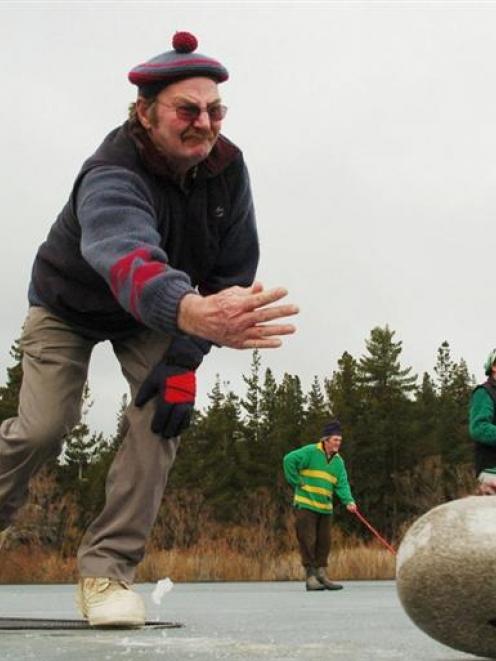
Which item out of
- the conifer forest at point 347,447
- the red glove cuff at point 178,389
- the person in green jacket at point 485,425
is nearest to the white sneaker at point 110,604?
the red glove cuff at point 178,389

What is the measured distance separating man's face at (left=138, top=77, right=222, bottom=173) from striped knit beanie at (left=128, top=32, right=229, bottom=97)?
2 centimetres

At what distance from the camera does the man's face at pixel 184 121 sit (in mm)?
4008

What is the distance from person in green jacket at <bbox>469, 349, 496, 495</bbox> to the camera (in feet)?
26.2

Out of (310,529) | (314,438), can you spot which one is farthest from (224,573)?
(314,438)

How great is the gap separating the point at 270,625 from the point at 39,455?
63.7 inches

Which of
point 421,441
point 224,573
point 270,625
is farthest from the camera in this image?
point 421,441

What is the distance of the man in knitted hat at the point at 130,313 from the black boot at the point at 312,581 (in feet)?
26.9

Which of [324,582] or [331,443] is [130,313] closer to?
[324,582]

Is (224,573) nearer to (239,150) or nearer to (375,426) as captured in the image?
(239,150)

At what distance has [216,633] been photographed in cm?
483

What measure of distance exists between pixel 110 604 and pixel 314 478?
873 cm

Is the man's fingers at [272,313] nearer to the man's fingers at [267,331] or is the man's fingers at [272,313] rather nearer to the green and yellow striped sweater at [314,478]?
the man's fingers at [267,331]

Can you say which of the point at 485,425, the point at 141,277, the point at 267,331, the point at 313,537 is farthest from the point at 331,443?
the point at 267,331

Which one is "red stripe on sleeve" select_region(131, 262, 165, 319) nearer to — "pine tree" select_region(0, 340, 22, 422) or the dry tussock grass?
the dry tussock grass
